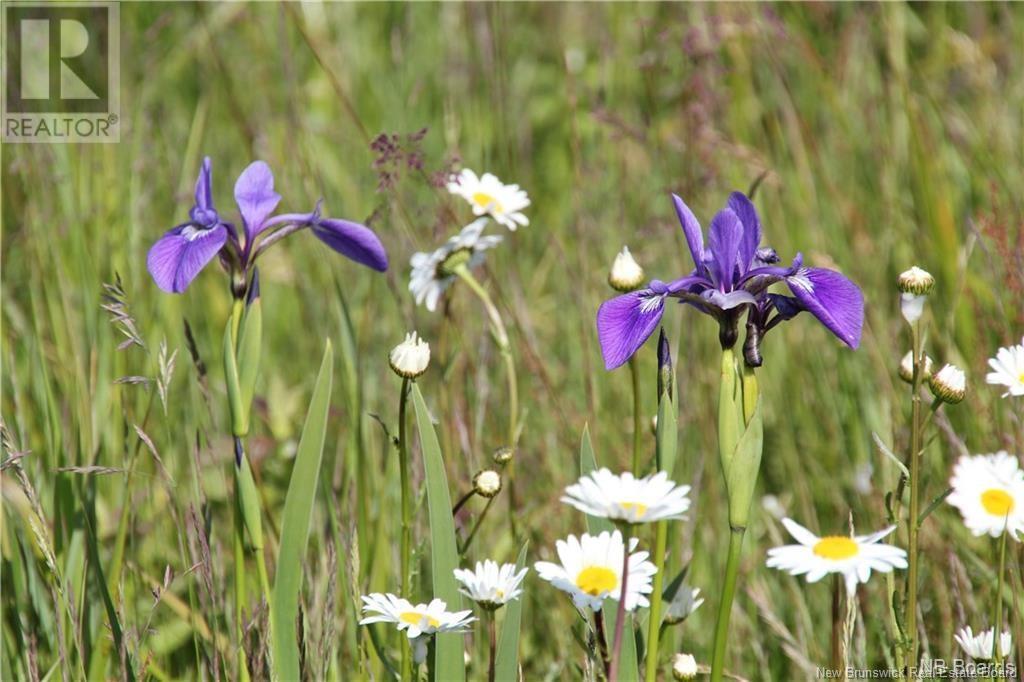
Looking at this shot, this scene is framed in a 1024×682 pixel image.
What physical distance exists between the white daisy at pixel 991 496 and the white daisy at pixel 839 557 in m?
0.19

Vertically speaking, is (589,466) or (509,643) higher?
(589,466)

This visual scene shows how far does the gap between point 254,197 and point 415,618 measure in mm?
684

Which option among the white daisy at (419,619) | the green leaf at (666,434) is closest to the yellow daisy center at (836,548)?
the green leaf at (666,434)

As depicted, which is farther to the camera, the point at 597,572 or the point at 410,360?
the point at 410,360

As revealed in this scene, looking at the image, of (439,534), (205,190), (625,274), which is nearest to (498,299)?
(625,274)

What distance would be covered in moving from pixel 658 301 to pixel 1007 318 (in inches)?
48.9

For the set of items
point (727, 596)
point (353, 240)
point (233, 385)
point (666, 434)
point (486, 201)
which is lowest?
point (727, 596)

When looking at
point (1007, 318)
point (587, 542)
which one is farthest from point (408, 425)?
point (1007, 318)

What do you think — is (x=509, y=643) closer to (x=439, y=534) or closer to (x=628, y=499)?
(x=439, y=534)

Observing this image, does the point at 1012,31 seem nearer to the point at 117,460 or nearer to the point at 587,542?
the point at 587,542

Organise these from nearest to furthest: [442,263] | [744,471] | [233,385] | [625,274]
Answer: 1. [744,471]
2. [233,385]
3. [625,274]
4. [442,263]

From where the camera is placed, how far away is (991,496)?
150 centimetres

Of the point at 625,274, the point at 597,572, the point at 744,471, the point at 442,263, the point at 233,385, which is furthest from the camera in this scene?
the point at 442,263

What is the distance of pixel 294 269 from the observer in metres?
3.05
